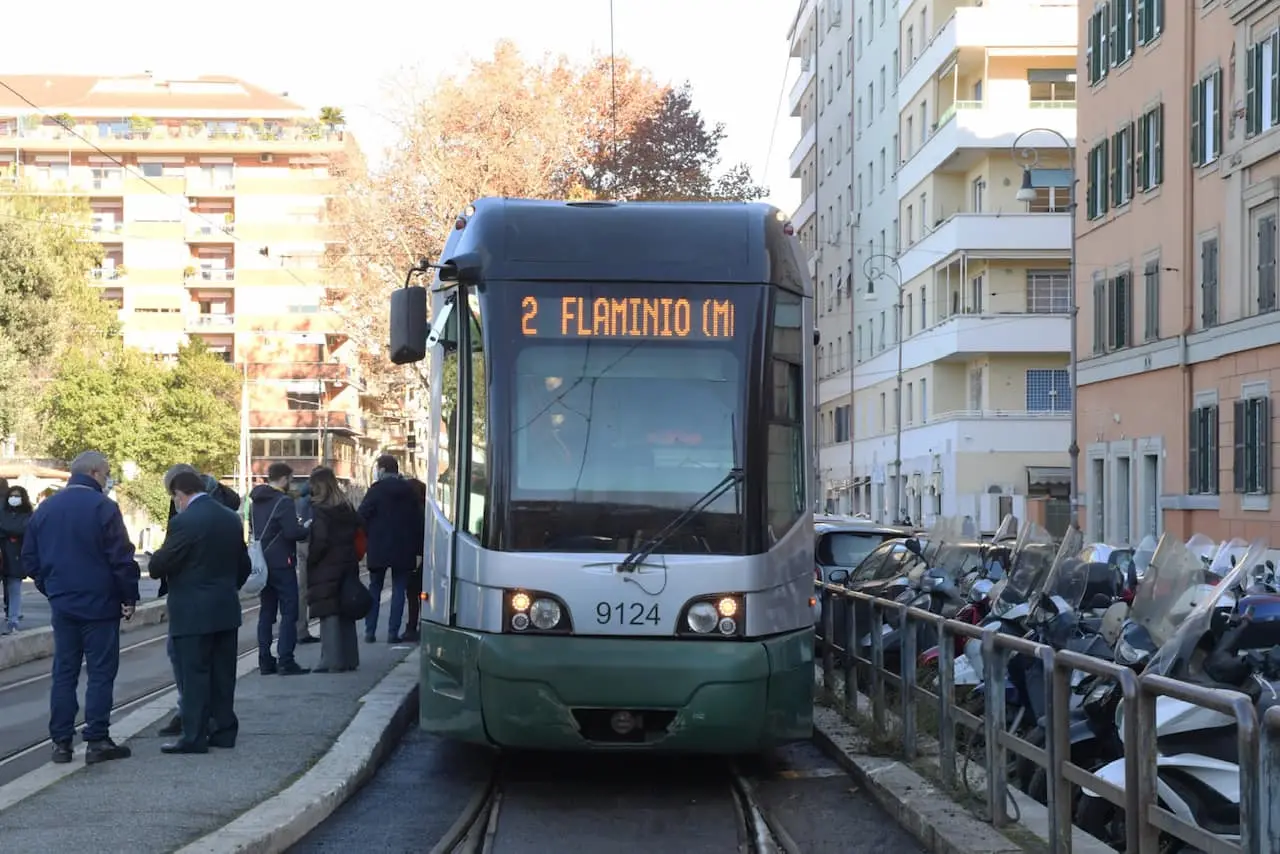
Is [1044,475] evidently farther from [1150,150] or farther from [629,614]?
[629,614]

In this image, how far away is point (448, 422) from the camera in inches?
399

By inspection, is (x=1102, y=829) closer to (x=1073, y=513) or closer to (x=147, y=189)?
(x=1073, y=513)

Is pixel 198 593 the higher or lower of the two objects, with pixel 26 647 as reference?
higher

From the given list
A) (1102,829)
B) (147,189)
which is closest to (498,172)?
(1102,829)

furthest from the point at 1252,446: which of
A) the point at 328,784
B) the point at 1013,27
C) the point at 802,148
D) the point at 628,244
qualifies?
the point at 802,148

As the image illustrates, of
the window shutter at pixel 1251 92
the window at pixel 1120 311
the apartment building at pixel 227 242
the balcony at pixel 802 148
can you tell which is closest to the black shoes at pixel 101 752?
the window shutter at pixel 1251 92

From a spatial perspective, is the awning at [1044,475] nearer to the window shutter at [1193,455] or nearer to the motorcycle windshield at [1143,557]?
the window shutter at [1193,455]

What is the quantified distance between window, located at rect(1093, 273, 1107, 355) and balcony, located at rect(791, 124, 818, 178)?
131ft

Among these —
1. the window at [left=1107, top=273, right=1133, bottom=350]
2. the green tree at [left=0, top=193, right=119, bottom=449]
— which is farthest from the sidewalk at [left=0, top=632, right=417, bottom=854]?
the green tree at [left=0, top=193, right=119, bottom=449]

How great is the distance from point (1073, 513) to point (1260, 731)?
34292mm

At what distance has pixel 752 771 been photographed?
10.6 metres

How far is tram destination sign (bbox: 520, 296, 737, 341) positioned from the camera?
31.8 feet

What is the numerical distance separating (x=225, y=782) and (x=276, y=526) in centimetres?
523

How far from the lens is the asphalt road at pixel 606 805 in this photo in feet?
27.0
